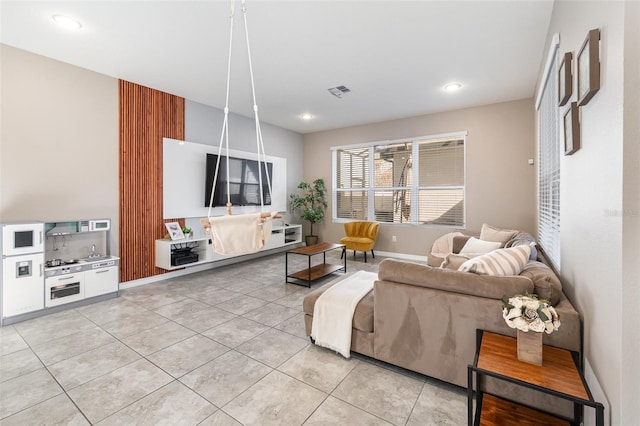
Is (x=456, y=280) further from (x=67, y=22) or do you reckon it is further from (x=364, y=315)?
(x=67, y=22)

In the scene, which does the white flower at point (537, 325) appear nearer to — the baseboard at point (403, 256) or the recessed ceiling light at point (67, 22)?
the recessed ceiling light at point (67, 22)

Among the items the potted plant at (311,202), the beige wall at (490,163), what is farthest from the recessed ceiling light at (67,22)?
the beige wall at (490,163)

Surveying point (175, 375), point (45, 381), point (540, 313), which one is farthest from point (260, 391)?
point (540, 313)

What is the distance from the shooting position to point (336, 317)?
2326 mm

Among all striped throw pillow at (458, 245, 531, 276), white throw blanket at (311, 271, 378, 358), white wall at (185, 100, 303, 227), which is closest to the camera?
striped throw pillow at (458, 245, 531, 276)

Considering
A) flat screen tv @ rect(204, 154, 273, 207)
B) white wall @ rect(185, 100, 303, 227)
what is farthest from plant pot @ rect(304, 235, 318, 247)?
flat screen tv @ rect(204, 154, 273, 207)

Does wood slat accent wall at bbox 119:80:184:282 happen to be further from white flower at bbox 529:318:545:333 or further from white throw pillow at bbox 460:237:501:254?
white flower at bbox 529:318:545:333

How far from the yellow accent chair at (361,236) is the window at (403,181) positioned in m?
0.49

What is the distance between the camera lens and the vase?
4.56 ft

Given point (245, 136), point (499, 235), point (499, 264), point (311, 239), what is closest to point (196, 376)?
point (499, 264)

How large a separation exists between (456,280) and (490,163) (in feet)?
13.3

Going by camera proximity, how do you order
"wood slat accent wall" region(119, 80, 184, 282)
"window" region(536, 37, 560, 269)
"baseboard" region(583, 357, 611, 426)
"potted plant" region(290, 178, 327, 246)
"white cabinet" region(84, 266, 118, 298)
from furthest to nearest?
"potted plant" region(290, 178, 327, 246) < "wood slat accent wall" region(119, 80, 184, 282) < "white cabinet" region(84, 266, 118, 298) < "window" region(536, 37, 560, 269) < "baseboard" region(583, 357, 611, 426)

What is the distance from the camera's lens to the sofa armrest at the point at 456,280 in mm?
1707

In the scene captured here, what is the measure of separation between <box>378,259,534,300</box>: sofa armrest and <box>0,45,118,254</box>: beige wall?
3.88 m
